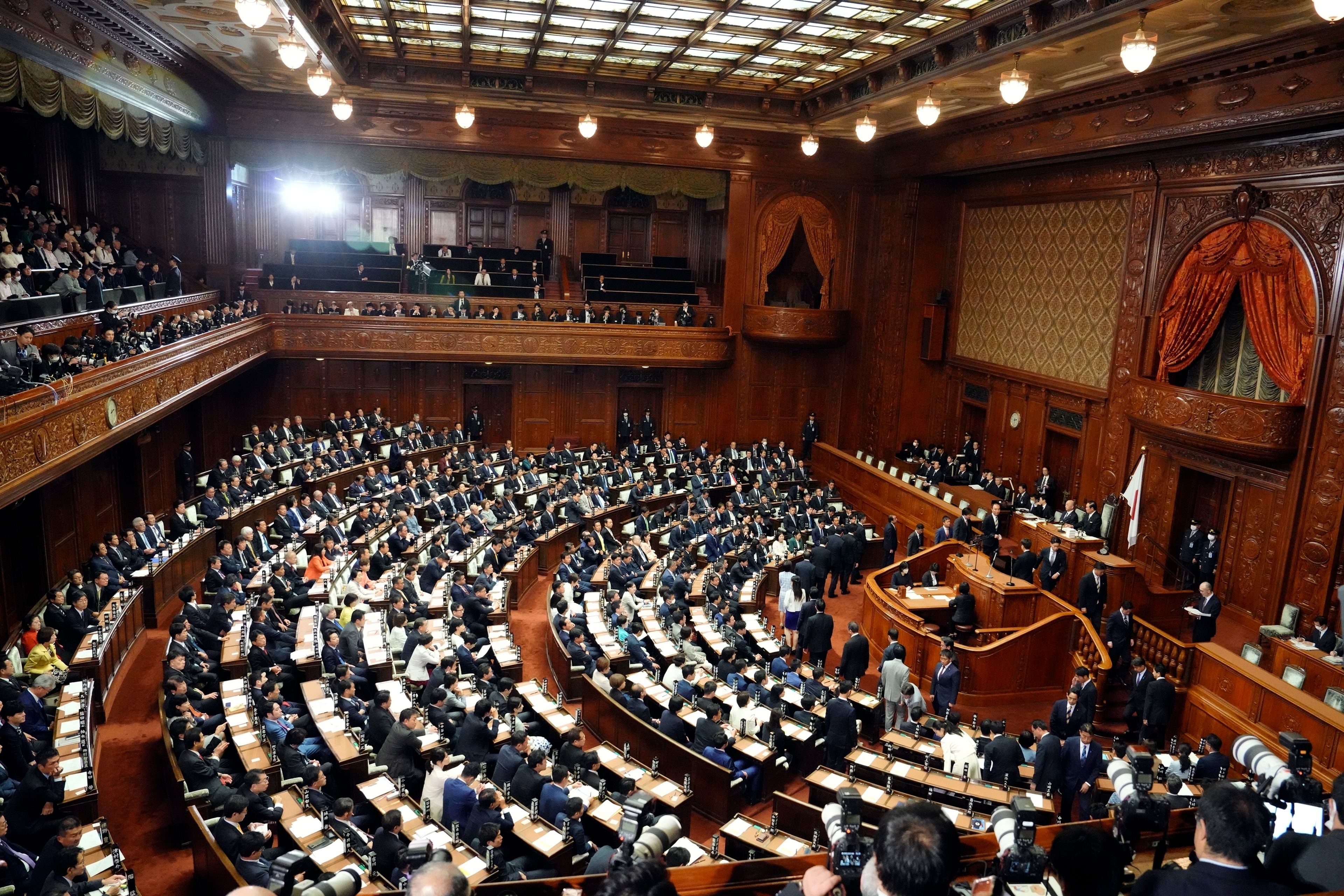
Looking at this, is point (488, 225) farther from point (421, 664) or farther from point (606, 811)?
point (606, 811)

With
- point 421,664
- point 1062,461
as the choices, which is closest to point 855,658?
point 421,664

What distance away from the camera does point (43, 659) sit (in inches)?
337

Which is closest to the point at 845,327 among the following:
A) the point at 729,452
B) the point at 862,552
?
the point at 729,452

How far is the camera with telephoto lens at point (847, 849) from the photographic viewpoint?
3320mm

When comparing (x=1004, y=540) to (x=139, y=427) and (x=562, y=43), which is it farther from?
(x=139, y=427)

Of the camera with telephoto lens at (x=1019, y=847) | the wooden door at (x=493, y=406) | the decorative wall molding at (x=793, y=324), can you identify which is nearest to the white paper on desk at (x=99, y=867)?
the camera with telephoto lens at (x=1019, y=847)

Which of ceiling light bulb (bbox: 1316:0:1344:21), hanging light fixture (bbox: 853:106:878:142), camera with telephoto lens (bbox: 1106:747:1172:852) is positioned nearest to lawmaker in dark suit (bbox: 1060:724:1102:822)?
camera with telephoto lens (bbox: 1106:747:1172:852)

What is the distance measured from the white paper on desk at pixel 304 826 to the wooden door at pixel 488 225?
18836mm

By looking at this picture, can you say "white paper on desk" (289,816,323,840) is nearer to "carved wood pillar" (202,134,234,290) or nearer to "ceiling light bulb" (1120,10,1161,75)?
"ceiling light bulb" (1120,10,1161,75)

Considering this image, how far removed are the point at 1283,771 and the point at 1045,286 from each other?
14526 mm

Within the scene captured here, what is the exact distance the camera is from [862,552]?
16.6 metres

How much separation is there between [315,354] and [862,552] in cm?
1197

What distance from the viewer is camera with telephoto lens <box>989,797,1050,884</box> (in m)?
3.55

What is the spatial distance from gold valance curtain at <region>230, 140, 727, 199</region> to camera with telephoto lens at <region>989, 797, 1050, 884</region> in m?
19.2
